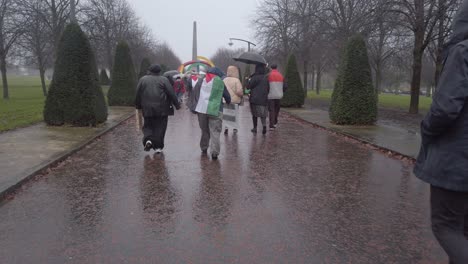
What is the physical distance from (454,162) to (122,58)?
20.7m

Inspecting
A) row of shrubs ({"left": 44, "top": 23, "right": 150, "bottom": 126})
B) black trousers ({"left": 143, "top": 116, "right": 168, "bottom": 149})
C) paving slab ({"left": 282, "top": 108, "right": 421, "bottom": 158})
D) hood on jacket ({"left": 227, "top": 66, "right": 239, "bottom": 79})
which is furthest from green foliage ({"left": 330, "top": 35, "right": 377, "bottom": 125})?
row of shrubs ({"left": 44, "top": 23, "right": 150, "bottom": 126})

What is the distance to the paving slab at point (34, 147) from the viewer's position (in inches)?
242

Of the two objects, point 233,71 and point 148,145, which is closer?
point 148,145

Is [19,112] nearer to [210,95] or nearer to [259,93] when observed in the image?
[259,93]

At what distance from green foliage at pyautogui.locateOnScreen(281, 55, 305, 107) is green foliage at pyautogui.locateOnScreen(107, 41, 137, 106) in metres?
8.18

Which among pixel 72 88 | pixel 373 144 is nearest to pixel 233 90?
pixel 373 144

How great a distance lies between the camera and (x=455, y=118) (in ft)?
8.18

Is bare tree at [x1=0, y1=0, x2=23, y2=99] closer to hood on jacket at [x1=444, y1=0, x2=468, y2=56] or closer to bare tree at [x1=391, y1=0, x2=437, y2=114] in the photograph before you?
bare tree at [x1=391, y1=0, x2=437, y2=114]

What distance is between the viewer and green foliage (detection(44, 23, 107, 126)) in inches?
469

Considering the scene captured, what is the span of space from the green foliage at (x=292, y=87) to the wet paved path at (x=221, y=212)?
14159 mm

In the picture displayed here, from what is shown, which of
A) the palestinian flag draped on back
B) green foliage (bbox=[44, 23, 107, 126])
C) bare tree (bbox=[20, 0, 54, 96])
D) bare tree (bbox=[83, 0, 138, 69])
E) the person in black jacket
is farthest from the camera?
bare tree (bbox=[83, 0, 138, 69])

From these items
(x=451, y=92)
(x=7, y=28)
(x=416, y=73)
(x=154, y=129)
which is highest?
(x=7, y=28)

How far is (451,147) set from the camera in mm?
2572

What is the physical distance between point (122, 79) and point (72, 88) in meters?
10.1
